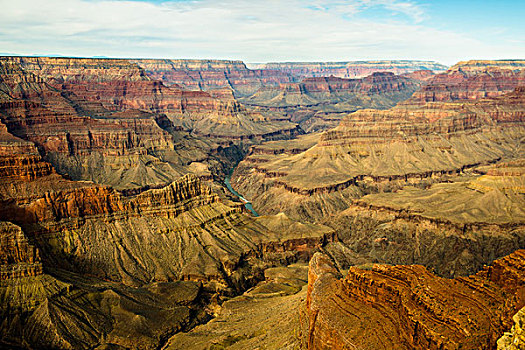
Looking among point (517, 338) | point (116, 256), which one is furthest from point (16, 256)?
point (517, 338)

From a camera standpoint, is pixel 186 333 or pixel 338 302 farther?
pixel 186 333

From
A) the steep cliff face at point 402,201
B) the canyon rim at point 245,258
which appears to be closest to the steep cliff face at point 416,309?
the canyon rim at point 245,258

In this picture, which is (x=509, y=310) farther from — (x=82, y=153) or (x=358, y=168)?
(x=82, y=153)

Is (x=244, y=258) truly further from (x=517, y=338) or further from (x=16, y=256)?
(x=517, y=338)

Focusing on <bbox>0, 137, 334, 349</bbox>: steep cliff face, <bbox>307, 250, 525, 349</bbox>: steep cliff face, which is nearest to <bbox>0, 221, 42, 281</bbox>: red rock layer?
<bbox>0, 137, 334, 349</bbox>: steep cliff face

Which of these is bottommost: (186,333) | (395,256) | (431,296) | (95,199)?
(395,256)

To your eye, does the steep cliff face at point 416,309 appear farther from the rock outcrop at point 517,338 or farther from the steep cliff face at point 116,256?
the steep cliff face at point 116,256

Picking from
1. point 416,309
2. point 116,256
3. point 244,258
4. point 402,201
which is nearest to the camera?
point 416,309

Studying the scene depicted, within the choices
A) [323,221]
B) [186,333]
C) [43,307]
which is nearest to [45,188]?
[43,307]
